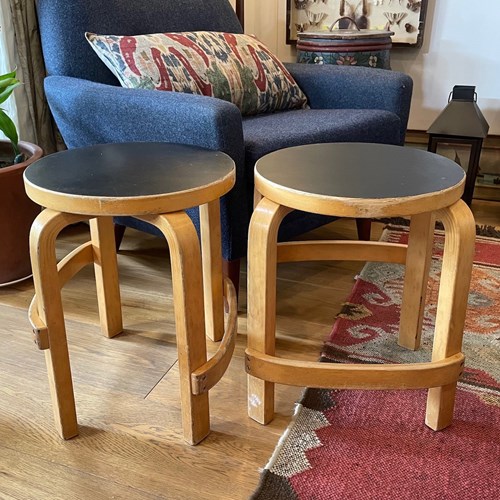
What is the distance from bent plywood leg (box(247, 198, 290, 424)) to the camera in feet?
2.95

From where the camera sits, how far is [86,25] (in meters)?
1.46

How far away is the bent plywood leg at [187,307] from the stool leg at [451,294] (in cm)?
39

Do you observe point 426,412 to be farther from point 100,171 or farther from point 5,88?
point 5,88

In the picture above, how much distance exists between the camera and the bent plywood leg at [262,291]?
899mm

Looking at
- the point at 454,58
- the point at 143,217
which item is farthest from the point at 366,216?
the point at 454,58

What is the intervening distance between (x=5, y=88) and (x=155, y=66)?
0.37 meters

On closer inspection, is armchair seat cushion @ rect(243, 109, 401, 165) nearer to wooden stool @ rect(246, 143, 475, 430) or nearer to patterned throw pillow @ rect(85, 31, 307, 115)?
patterned throw pillow @ rect(85, 31, 307, 115)

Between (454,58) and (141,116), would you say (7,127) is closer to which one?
(141,116)

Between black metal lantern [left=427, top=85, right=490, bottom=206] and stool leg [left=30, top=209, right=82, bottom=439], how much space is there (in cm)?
150

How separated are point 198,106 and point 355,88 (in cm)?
72

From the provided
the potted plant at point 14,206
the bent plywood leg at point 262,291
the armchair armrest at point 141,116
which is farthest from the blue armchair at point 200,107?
the bent plywood leg at point 262,291

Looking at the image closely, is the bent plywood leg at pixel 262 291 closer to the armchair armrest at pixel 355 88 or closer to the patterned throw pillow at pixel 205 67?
the patterned throw pillow at pixel 205 67

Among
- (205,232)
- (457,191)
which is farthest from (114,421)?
(457,191)

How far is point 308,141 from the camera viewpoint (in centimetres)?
137
